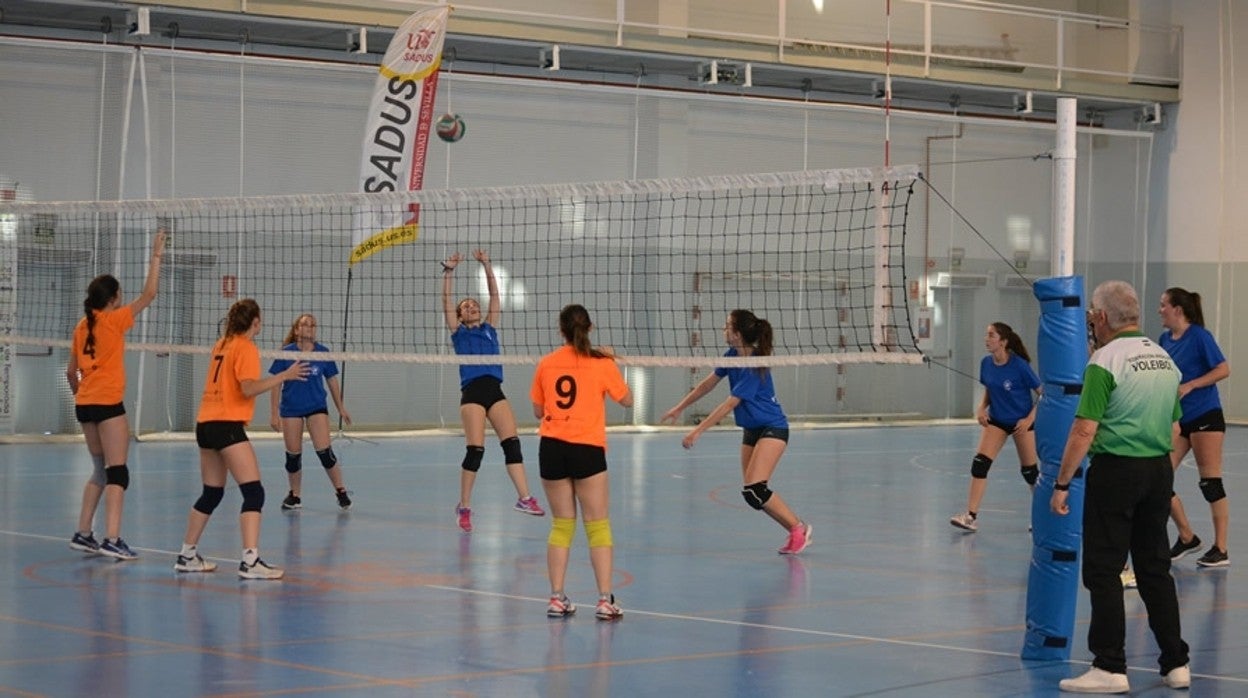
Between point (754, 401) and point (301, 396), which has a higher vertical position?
point (754, 401)

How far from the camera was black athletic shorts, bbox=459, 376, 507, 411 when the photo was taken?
1283 centimetres

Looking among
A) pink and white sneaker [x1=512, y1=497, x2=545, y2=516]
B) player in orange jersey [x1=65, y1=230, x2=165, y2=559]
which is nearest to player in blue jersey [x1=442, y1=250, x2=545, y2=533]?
pink and white sneaker [x1=512, y1=497, x2=545, y2=516]

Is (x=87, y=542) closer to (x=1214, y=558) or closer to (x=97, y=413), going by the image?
(x=97, y=413)

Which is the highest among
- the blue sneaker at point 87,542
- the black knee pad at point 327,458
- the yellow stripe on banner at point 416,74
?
the yellow stripe on banner at point 416,74

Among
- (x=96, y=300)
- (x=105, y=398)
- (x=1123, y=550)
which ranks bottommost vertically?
(x=1123, y=550)

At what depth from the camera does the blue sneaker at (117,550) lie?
10.7m

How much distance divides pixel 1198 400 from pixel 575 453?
16.2 feet

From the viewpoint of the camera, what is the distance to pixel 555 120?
25.2 metres

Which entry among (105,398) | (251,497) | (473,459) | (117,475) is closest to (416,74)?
(473,459)

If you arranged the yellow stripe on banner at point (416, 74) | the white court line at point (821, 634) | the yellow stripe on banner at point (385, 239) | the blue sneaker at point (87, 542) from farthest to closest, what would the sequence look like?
the yellow stripe on banner at point (416, 74)
the yellow stripe on banner at point (385, 239)
the blue sneaker at point (87, 542)
the white court line at point (821, 634)

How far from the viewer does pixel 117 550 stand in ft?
35.2

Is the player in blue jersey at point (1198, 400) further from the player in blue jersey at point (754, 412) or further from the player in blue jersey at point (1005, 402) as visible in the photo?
the player in blue jersey at point (754, 412)

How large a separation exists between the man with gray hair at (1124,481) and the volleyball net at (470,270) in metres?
11.3

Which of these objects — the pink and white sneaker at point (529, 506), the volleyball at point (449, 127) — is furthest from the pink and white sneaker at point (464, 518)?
the volleyball at point (449, 127)
